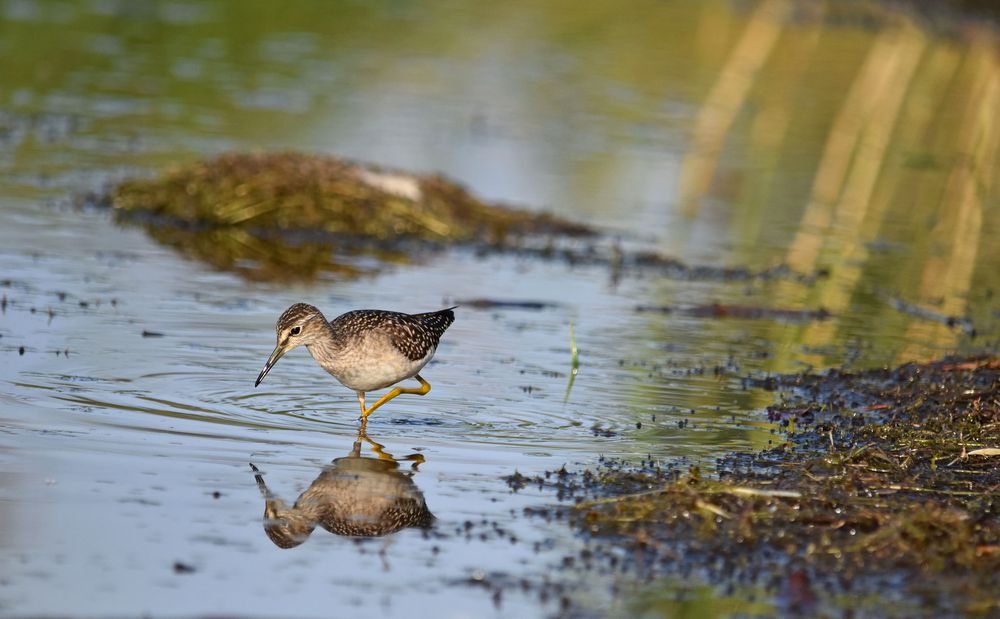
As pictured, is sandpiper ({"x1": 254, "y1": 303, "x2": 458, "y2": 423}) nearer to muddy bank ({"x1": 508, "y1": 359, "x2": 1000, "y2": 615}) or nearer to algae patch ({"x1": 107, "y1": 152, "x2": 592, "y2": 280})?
muddy bank ({"x1": 508, "y1": 359, "x2": 1000, "y2": 615})

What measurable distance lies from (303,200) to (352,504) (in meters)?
8.14

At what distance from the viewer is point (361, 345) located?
29.5 feet

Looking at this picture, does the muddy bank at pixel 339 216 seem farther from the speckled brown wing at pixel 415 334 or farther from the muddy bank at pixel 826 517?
the muddy bank at pixel 826 517

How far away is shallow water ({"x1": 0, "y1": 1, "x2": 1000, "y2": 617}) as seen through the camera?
6.58m

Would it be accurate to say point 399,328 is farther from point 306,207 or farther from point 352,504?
point 306,207

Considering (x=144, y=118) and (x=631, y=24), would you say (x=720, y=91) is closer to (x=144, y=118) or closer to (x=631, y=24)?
(x=631, y=24)

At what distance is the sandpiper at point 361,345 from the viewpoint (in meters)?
8.94

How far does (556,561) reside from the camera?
21.1ft

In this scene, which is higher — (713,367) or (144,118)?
(144,118)

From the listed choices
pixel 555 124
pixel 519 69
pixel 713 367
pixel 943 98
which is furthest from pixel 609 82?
pixel 713 367

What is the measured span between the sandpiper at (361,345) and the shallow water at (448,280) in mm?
300

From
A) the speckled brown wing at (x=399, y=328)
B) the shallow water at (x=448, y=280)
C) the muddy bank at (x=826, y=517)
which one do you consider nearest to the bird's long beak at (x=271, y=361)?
the shallow water at (x=448, y=280)

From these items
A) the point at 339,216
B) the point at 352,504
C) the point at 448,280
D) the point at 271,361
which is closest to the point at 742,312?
the point at 448,280

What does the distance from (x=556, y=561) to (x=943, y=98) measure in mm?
20947
